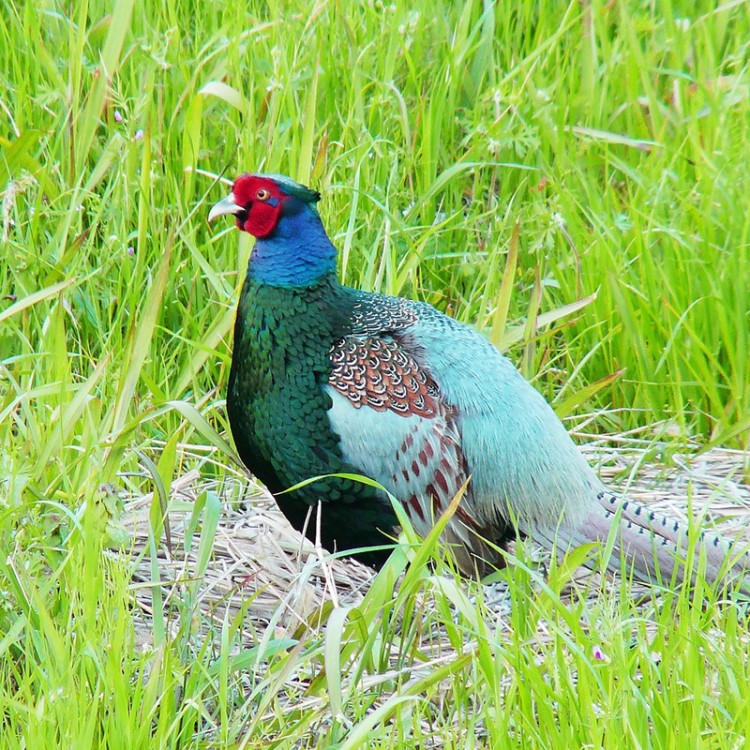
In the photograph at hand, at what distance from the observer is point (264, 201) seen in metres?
3.43

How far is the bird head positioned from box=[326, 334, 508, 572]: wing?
0.38m

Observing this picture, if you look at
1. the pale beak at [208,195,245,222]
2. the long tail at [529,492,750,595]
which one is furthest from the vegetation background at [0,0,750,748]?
the pale beak at [208,195,245,222]

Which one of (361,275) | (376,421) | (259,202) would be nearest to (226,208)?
(259,202)

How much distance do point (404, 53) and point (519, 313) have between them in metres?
1.13

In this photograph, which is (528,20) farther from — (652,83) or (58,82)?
(58,82)

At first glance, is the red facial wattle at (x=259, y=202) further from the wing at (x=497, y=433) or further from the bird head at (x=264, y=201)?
the wing at (x=497, y=433)

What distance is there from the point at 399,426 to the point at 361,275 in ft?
3.31

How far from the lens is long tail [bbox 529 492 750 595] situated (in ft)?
10.8

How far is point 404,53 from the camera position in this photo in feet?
15.8

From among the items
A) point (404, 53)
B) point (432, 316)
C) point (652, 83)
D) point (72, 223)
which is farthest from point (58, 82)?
point (652, 83)

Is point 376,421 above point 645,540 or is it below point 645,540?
above

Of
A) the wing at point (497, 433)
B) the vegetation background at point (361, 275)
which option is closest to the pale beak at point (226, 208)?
the vegetation background at point (361, 275)

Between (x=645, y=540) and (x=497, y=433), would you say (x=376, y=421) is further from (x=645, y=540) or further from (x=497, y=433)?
(x=645, y=540)

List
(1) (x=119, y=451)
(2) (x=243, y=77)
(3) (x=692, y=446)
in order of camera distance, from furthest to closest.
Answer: (2) (x=243, y=77) < (3) (x=692, y=446) < (1) (x=119, y=451)
